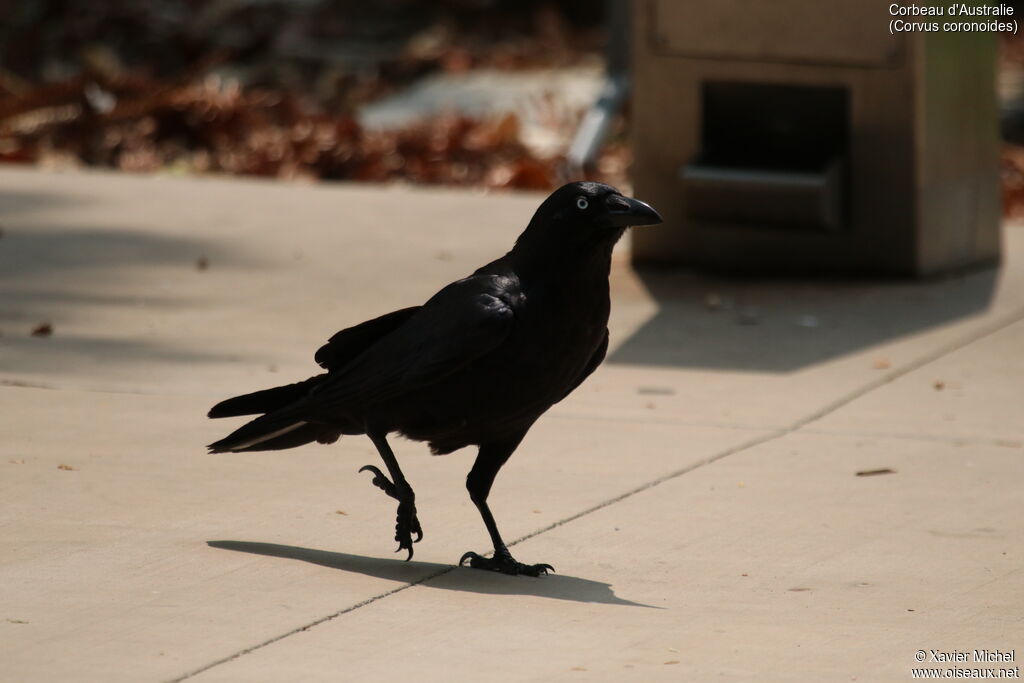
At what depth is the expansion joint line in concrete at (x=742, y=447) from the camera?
12.0 ft

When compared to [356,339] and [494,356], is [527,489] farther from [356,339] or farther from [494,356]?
→ [494,356]

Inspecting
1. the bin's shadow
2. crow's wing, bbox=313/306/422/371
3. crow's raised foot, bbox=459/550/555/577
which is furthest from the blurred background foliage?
crow's raised foot, bbox=459/550/555/577

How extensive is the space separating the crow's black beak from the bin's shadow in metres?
2.90

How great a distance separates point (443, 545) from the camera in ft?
14.8

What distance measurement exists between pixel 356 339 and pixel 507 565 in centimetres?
73

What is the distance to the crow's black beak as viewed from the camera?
398cm

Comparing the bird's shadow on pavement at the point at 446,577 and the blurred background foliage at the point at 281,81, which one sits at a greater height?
the bird's shadow on pavement at the point at 446,577

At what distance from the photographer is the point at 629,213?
157 inches

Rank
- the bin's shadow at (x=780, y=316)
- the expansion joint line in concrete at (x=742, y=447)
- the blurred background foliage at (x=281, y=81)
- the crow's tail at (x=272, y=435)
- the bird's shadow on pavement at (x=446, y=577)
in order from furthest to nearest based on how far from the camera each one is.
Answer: the blurred background foliage at (x=281, y=81) → the bin's shadow at (x=780, y=316) → the crow's tail at (x=272, y=435) → the bird's shadow on pavement at (x=446, y=577) → the expansion joint line in concrete at (x=742, y=447)

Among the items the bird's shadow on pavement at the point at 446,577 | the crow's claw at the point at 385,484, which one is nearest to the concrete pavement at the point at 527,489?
the bird's shadow on pavement at the point at 446,577

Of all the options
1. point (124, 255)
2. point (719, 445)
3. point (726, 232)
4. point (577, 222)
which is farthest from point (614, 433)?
point (124, 255)

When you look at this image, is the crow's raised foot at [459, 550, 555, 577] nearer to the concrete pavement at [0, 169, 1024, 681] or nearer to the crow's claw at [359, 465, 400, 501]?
the concrete pavement at [0, 169, 1024, 681]

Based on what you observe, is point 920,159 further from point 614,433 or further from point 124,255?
point 124,255

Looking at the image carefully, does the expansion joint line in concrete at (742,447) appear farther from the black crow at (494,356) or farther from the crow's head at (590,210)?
the crow's head at (590,210)
